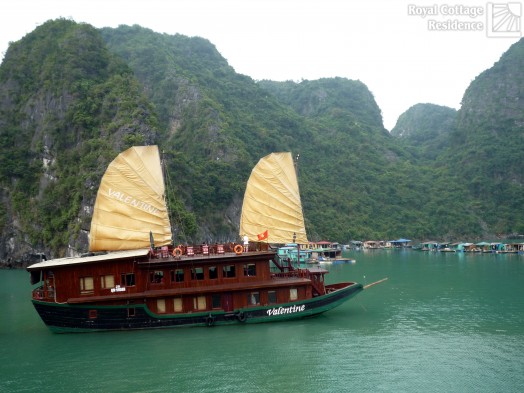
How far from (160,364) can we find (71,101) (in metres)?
43.0

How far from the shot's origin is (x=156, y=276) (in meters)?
16.2

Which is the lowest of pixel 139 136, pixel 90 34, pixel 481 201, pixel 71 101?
pixel 481 201

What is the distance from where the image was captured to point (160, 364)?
12.9 metres

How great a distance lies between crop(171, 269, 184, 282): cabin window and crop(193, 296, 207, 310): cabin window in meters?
0.79

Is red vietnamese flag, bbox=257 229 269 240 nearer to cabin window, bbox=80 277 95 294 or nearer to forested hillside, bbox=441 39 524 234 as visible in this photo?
cabin window, bbox=80 277 95 294

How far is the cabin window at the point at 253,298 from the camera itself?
16.5m

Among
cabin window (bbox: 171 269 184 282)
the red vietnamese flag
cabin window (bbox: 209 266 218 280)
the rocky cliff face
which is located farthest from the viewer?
the rocky cliff face

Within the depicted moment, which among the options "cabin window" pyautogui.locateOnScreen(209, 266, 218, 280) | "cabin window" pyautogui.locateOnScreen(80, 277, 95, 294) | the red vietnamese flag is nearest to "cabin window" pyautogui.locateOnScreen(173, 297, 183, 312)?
"cabin window" pyautogui.locateOnScreen(209, 266, 218, 280)

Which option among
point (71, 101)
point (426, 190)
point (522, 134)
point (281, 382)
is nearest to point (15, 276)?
point (71, 101)

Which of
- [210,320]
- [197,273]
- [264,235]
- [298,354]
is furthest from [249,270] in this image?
[298,354]

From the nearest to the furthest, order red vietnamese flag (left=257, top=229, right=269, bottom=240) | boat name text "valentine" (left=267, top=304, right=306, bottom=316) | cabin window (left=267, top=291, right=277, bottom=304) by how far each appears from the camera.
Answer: boat name text "valentine" (left=267, top=304, right=306, bottom=316) → cabin window (left=267, top=291, right=277, bottom=304) → red vietnamese flag (left=257, top=229, right=269, bottom=240)

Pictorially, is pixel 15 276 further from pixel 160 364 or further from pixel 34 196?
pixel 160 364

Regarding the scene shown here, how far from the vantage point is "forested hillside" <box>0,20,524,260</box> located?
4588 cm

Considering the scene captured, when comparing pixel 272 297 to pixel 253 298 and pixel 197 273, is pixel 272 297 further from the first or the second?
pixel 197 273
